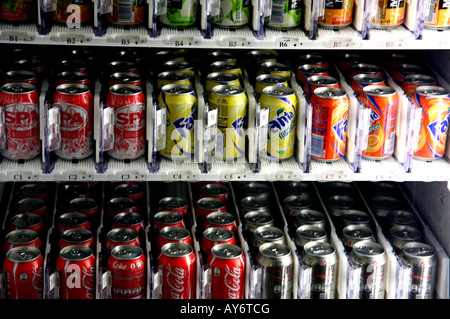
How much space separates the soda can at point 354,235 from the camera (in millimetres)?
3234

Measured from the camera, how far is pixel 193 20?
295cm

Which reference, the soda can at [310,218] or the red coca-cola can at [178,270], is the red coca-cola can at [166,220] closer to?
the red coca-cola can at [178,270]

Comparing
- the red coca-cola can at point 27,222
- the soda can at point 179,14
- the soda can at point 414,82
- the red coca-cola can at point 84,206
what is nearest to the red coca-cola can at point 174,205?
the red coca-cola can at point 84,206

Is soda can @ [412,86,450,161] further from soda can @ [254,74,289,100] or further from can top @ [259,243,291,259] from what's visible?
can top @ [259,243,291,259]

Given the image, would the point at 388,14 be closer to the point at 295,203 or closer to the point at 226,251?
the point at 295,203

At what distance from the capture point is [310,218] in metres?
3.35

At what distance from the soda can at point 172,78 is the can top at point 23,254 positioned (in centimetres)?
81

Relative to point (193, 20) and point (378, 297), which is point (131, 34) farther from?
point (378, 297)

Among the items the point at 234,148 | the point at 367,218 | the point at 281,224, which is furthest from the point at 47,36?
the point at 367,218

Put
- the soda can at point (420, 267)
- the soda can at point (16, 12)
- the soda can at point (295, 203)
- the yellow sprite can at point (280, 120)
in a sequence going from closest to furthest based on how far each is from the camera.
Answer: the soda can at point (16, 12) → the yellow sprite can at point (280, 120) → the soda can at point (420, 267) → the soda can at point (295, 203)

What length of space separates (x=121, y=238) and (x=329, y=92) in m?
1.02

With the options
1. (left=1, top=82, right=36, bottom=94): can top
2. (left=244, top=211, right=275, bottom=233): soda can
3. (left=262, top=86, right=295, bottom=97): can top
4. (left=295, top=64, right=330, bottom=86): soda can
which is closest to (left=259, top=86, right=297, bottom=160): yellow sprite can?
(left=262, top=86, right=295, bottom=97): can top

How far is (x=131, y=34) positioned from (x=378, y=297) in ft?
4.81

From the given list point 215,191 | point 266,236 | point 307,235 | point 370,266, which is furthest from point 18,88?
point 370,266
